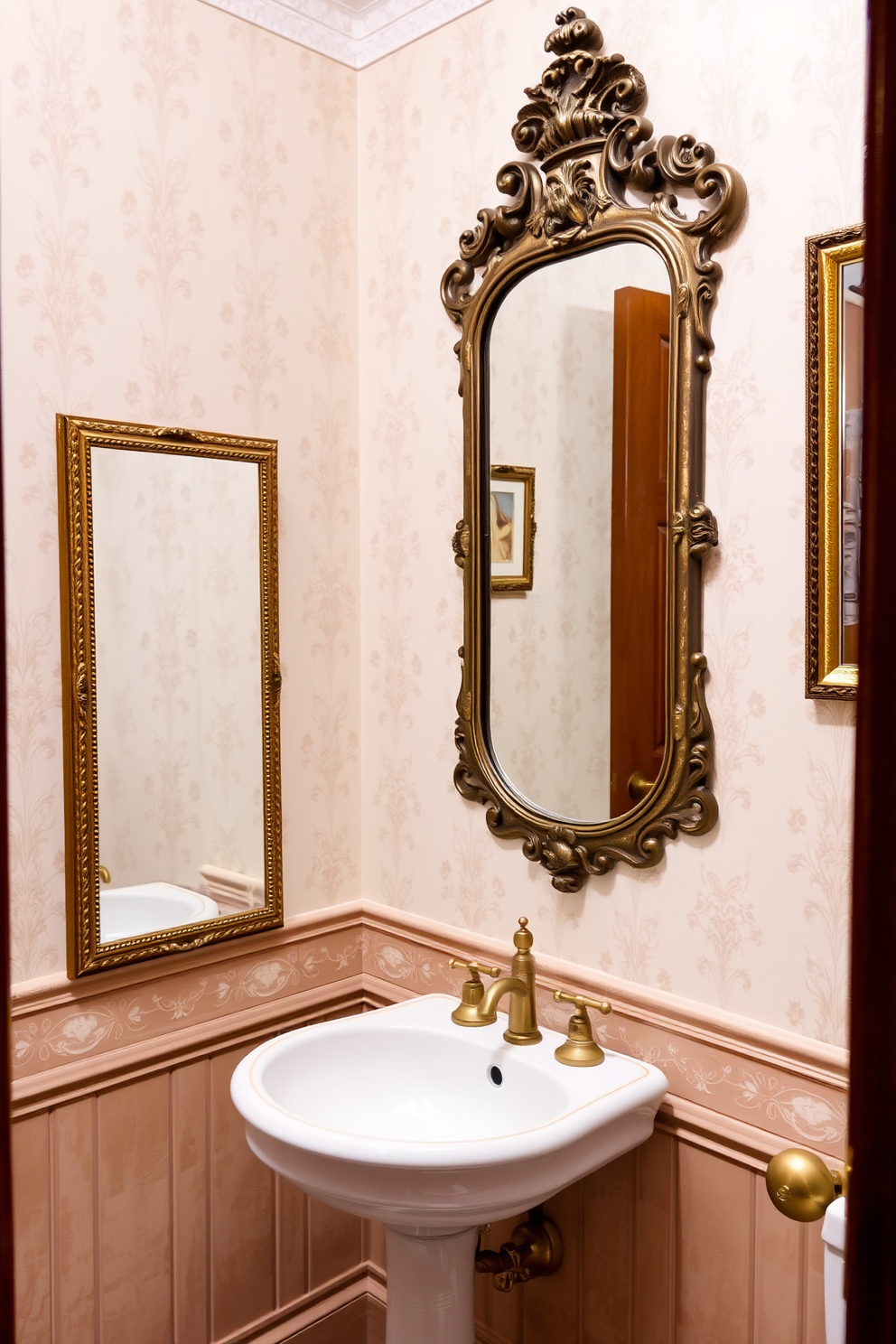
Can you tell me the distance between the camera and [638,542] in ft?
5.13

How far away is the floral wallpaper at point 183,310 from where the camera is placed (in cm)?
157

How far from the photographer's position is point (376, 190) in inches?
79.2

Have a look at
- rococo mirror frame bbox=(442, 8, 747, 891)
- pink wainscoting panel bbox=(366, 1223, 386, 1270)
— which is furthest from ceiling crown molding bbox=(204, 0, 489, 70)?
pink wainscoting panel bbox=(366, 1223, 386, 1270)

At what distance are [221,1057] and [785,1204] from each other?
4.43ft

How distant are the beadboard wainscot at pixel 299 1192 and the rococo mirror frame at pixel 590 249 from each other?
0.26 meters

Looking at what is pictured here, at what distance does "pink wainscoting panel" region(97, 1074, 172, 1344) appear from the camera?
1711 mm

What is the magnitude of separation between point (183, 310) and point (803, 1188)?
1.58m

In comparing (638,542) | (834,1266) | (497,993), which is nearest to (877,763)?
(834,1266)

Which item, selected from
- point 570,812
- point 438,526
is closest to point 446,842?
point 570,812

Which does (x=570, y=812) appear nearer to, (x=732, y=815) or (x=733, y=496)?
(x=732, y=815)

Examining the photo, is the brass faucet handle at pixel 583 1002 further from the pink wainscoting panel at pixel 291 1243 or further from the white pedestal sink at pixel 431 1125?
the pink wainscoting panel at pixel 291 1243

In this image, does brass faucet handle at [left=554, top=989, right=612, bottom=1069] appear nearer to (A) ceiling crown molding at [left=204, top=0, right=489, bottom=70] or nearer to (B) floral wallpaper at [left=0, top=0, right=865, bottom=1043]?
(B) floral wallpaper at [left=0, top=0, right=865, bottom=1043]

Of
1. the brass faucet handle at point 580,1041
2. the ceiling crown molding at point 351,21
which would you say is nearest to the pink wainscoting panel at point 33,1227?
the brass faucet handle at point 580,1041

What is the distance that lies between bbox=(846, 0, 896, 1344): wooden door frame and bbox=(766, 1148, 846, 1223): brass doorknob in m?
0.45
